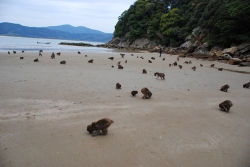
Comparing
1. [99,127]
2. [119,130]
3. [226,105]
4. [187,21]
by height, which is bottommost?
[119,130]

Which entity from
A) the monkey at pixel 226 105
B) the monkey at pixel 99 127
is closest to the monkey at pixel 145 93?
the monkey at pixel 226 105

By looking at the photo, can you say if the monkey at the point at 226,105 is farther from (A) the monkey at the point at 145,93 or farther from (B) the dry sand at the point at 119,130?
(A) the monkey at the point at 145,93

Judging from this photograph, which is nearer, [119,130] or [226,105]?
[119,130]

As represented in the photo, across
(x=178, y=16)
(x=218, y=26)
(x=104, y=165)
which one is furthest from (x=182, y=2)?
(x=104, y=165)

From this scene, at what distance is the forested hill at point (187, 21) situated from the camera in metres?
28.7

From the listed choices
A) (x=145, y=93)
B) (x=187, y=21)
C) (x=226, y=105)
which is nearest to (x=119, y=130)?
(x=145, y=93)

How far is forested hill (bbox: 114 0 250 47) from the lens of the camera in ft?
94.3

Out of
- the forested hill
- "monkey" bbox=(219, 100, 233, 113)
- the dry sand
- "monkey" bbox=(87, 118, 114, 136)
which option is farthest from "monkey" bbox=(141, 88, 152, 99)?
the forested hill

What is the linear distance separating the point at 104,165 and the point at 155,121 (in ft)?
6.53

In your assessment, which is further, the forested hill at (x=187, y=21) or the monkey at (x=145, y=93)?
the forested hill at (x=187, y=21)

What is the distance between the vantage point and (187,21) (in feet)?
175

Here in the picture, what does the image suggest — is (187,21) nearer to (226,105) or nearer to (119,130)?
(226,105)

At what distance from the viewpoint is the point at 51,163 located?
9.34ft

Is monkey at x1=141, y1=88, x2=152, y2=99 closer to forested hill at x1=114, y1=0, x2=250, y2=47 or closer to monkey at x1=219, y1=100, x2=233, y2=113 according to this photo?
monkey at x1=219, y1=100, x2=233, y2=113
